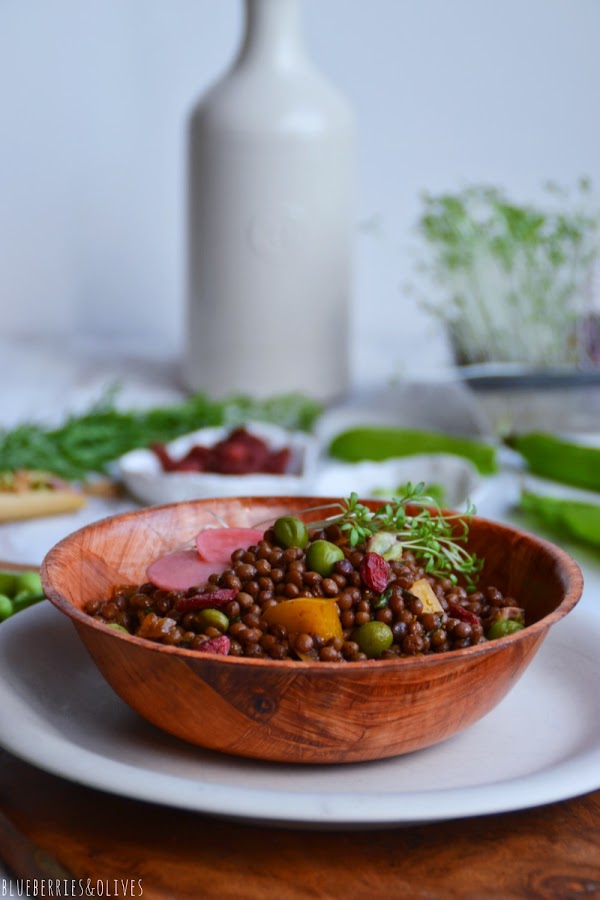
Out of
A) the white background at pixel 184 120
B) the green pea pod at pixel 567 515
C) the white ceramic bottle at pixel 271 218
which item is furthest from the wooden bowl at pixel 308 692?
the white background at pixel 184 120

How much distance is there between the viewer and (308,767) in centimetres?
87

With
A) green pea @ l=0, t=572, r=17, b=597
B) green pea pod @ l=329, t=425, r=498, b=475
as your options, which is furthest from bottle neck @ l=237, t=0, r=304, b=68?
green pea @ l=0, t=572, r=17, b=597

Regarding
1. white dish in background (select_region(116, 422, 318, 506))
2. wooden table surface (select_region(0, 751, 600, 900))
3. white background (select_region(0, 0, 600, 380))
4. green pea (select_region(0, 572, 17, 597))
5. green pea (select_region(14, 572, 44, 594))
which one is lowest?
white dish in background (select_region(116, 422, 318, 506))

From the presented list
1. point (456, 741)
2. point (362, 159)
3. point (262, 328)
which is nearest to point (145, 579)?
point (456, 741)

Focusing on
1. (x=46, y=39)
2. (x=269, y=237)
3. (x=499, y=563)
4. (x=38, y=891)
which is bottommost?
(x=38, y=891)

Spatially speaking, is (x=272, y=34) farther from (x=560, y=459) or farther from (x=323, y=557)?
(x=323, y=557)

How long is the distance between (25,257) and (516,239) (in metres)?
1.68

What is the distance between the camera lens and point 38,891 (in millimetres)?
771

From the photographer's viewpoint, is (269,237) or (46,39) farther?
(46,39)

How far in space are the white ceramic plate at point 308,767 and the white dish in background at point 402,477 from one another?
0.81 meters

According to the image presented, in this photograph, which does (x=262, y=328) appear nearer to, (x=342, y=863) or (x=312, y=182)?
(x=312, y=182)

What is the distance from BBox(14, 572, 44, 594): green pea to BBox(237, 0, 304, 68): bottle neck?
5.04 ft

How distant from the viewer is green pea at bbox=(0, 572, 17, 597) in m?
1.30

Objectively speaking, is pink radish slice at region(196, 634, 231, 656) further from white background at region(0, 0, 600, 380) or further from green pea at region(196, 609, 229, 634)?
white background at region(0, 0, 600, 380)
